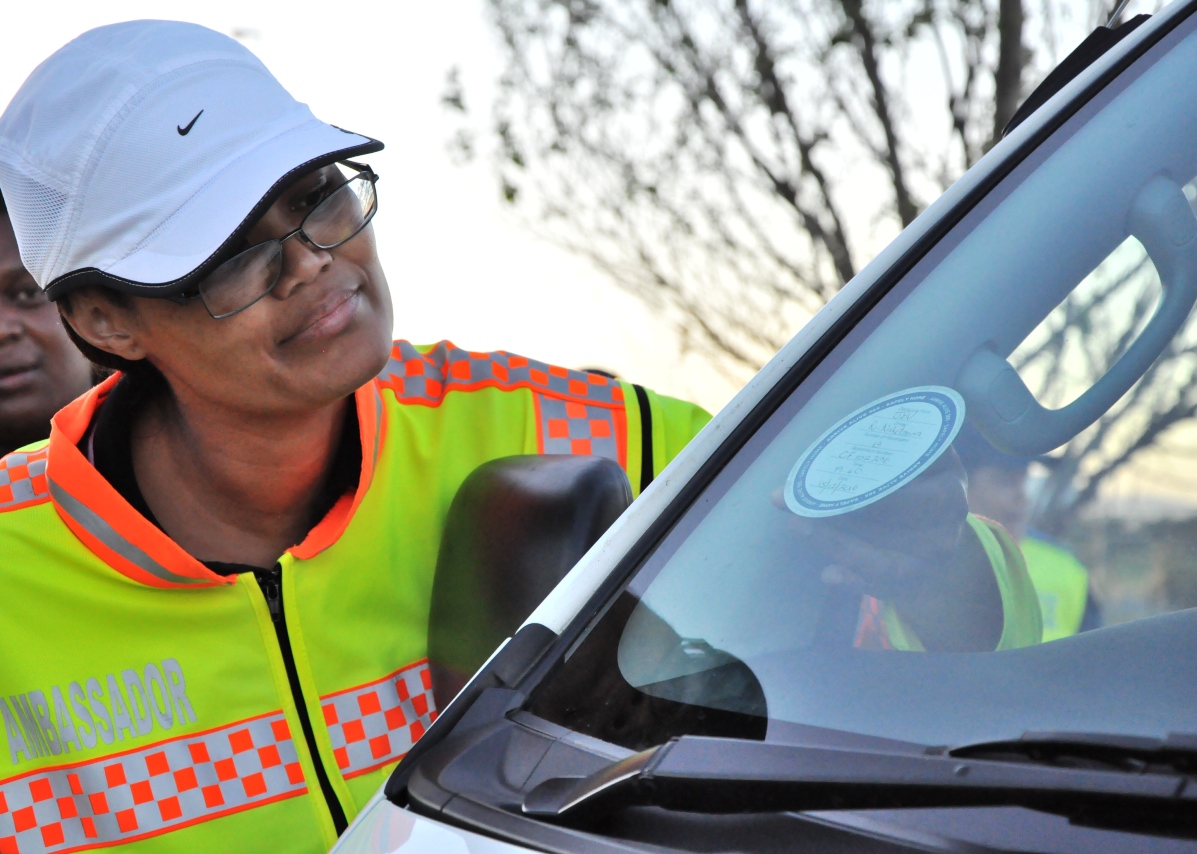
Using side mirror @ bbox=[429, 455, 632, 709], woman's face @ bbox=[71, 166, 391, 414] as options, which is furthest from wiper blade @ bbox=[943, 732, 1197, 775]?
woman's face @ bbox=[71, 166, 391, 414]

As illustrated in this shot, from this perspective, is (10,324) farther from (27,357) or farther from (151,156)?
(151,156)

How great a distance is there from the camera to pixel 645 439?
85.1 inches

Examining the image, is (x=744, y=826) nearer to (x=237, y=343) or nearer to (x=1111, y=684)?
(x=1111, y=684)

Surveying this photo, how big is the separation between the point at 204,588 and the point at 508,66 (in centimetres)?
247

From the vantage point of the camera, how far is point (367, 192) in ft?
6.48

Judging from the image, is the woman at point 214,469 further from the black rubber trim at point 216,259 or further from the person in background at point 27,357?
the person in background at point 27,357

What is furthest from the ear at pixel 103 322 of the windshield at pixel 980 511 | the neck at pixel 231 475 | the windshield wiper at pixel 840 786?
the windshield wiper at pixel 840 786

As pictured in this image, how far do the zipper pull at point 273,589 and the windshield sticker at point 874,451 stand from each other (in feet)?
3.62

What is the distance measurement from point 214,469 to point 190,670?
34cm

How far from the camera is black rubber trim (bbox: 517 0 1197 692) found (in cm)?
121

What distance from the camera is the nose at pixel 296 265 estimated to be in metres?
1.87

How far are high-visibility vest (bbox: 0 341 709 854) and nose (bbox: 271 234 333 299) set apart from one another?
0.94 feet

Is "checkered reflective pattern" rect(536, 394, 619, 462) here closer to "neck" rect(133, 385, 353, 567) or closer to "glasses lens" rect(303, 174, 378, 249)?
"neck" rect(133, 385, 353, 567)

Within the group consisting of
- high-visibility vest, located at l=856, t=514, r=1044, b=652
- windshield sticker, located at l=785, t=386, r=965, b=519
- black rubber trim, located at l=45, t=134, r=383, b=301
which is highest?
black rubber trim, located at l=45, t=134, r=383, b=301
